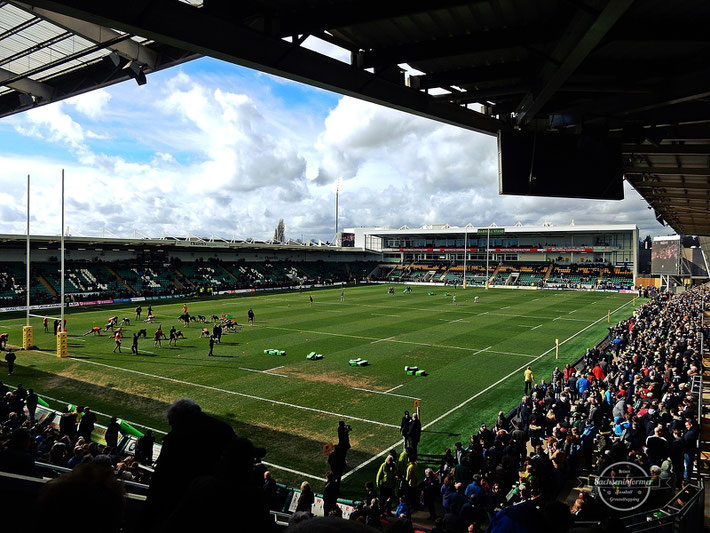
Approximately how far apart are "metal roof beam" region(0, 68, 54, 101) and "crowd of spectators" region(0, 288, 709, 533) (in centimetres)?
641

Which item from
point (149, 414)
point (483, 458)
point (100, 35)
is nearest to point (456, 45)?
point (100, 35)

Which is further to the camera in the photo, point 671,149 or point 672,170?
point 672,170

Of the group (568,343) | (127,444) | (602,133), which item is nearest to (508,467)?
(602,133)

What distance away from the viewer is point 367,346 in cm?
2898

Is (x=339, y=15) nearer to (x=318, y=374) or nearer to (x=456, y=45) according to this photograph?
(x=456, y=45)

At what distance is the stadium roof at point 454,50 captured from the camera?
4359 millimetres

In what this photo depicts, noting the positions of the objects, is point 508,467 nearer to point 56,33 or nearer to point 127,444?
point 127,444

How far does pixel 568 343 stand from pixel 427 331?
31.0 ft

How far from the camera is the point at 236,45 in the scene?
4602 mm

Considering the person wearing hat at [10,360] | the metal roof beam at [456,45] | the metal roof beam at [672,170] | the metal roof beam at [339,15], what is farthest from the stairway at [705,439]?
the person wearing hat at [10,360]

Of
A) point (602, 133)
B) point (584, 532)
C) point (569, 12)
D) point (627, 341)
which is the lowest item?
point (627, 341)

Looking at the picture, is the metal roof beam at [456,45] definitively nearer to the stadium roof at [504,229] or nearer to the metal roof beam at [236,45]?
the metal roof beam at [236,45]

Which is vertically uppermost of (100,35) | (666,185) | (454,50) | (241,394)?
(100,35)

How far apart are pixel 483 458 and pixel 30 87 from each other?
12381 mm
